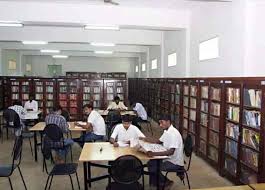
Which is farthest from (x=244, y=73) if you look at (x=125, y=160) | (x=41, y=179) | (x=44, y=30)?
(x=44, y=30)

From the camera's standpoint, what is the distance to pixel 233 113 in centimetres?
516

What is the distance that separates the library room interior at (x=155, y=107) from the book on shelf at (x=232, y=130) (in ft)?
0.06

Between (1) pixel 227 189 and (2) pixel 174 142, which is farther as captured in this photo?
(2) pixel 174 142

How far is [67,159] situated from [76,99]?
5500 mm

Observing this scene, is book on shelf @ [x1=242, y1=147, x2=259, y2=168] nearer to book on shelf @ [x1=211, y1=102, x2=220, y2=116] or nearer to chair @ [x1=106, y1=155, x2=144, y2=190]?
book on shelf @ [x1=211, y1=102, x2=220, y2=116]

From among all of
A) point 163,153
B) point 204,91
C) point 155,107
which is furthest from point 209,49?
point 155,107

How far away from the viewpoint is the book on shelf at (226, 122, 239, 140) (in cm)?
503

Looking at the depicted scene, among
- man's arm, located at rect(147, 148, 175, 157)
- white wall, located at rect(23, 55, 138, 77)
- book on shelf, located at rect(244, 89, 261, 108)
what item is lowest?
man's arm, located at rect(147, 148, 175, 157)

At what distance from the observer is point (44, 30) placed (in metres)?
10.8

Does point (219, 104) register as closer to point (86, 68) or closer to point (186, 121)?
point (186, 121)

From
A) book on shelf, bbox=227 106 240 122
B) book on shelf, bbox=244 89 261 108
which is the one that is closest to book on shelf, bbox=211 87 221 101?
book on shelf, bbox=227 106 240 122

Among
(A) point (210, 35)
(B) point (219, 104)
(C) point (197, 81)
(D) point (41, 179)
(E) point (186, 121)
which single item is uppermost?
(A) point (210, 35)

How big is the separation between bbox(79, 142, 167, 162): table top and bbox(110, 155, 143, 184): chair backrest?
29 cm

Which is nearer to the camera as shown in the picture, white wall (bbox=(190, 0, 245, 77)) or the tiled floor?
the tiled floor
